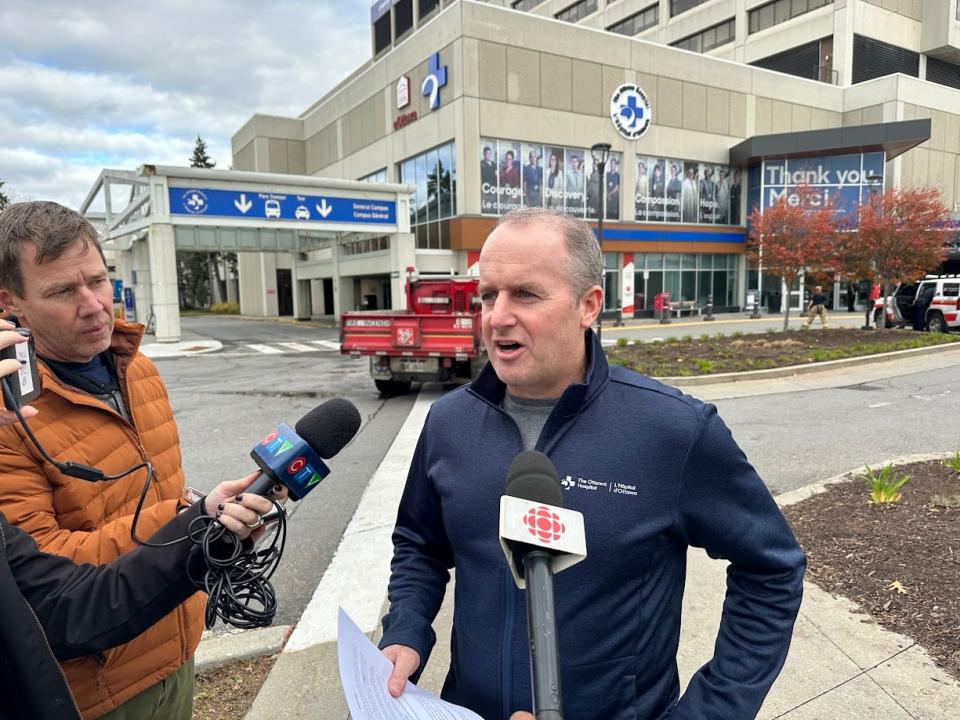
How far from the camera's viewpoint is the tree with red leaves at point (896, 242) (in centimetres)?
1788

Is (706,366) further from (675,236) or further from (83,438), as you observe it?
(675,236)

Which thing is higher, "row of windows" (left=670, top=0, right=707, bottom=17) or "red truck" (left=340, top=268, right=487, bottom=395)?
"row of windows" (left=670, top=0, right=707, bottom=17)

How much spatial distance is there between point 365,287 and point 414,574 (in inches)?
1426

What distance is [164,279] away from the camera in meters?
22.6

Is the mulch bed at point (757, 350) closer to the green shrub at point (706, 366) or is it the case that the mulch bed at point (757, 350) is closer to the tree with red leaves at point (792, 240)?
the green shrub at point (706, 366)

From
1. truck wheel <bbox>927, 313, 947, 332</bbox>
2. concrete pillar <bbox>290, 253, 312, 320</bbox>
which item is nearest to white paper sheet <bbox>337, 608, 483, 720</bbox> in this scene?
truck wheel <bbox>927, 313, 947, 332</bbox>

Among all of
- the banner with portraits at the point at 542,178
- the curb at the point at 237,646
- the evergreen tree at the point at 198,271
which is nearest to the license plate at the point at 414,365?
the curb at the point at 237,646

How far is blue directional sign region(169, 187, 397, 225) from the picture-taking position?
22.4 m

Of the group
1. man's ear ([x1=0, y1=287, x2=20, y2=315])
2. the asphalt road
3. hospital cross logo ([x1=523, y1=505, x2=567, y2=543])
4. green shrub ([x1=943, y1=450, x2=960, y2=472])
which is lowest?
the asphalt road

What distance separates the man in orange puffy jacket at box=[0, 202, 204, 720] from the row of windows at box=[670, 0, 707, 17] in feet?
176

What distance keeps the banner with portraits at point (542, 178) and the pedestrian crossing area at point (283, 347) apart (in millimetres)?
10841

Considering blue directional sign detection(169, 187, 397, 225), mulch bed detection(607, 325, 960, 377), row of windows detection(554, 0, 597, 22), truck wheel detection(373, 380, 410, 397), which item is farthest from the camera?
row of windows detection(554, 0, 597, 22)

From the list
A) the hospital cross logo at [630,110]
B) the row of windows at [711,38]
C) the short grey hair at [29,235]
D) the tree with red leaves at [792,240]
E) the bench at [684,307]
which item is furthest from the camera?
the row of windows at [711,38]

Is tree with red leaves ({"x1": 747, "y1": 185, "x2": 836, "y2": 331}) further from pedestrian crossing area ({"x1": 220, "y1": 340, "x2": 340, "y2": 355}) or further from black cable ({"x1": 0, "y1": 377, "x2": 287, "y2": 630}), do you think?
black cable ({"x1": 0, "y1": 377, "x2": 287, "y2": 630})
